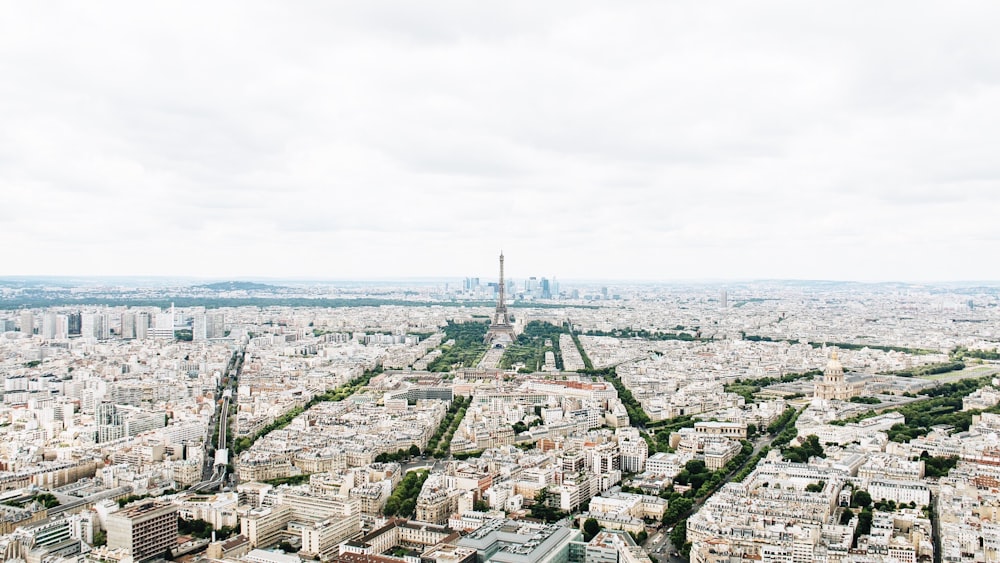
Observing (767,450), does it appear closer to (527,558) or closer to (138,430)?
(527,558)

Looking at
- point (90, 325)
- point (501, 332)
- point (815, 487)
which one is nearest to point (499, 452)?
point (815, 487)

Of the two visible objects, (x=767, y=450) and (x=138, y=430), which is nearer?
(x=767, y=450)

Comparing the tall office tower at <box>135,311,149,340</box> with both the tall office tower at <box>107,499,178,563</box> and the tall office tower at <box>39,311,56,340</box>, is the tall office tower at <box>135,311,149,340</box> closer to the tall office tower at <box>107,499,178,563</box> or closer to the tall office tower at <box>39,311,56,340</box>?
the tall office tower at <box>39,311,56,340</box>

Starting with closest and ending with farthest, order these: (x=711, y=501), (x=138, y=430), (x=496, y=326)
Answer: (x=711, y=501)
(x=138, y=430)
(x=496, y=326)

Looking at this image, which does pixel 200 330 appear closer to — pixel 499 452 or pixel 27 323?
pixel 27 323

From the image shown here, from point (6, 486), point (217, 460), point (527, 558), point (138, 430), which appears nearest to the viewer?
point (527, 558)

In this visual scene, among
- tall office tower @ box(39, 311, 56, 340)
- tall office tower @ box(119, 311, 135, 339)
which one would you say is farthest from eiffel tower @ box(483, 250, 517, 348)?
tall office tower @ box(39, 311, 56, 340)

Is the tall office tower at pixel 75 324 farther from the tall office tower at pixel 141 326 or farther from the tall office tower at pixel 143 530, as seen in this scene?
the tall office tower at pixel 143 530

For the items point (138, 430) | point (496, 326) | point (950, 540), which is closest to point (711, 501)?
point (950, 540)
